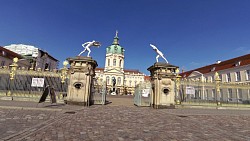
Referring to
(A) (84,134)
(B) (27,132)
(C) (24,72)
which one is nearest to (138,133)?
(A) (84,134)

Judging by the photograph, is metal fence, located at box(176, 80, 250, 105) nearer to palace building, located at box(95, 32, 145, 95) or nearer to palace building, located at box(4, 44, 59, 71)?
palace building, located at box(4, 44, 59, 71)

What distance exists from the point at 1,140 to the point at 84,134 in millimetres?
2011

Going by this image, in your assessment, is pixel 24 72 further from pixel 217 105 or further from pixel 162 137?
pixel 217 105

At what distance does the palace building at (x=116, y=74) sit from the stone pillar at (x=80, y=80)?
6541 centimetres

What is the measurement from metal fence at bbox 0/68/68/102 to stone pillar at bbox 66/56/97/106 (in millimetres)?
1409

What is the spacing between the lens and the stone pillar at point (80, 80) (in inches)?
492

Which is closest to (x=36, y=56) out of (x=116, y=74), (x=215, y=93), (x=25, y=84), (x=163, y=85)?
(x=116, y=74)

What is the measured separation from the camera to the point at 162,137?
15.4 ft

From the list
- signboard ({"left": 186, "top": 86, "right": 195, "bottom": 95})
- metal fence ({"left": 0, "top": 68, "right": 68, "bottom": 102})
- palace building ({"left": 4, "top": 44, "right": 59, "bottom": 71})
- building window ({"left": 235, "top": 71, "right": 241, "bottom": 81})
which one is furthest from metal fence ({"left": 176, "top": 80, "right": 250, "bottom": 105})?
palace building ({"left": 4, "top": 44, "right": 59, "bottom": 71})

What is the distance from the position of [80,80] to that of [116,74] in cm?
6850

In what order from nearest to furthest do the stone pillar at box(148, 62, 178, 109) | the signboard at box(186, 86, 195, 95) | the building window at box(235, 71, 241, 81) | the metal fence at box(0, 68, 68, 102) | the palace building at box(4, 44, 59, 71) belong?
the stone pillar at box(148, 62, 178, 109) → the metal fence at box(0, 68, 68, 102) → the signboard at box(186, 86, 195, 95) → the building window at box(235, 71, 241, 81) → the palace building at box(4, 44, 59, 71)

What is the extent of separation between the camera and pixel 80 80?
12.7 m

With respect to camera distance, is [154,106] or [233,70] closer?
[154,106]

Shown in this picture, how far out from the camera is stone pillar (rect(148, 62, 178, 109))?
13.2 meters
